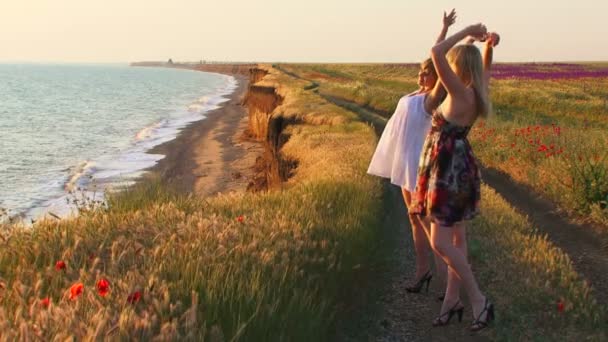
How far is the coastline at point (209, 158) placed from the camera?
832 inches

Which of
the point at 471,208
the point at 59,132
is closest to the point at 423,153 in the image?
the point at 471,208

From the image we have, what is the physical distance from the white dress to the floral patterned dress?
2.27ft

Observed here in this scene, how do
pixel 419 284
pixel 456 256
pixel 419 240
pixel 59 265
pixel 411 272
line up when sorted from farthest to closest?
1. pixel 411 272
2. pixel 419 284
3. pixel 419 240
4. pixel 456 256
5. pixel 59 265

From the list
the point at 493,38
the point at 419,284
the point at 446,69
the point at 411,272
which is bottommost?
the point at 411,272

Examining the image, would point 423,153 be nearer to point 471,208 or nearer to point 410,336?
point 471,208

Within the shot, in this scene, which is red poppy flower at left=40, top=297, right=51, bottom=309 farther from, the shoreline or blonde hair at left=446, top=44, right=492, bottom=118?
the shoreline

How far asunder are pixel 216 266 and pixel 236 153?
84.1 feet

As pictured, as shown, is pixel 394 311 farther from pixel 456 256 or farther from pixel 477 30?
pixel 477 30

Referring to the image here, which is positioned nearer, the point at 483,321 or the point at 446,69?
the point at 446,69

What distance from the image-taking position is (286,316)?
3.11 m

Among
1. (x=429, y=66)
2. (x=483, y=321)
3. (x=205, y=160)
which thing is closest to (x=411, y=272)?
(x=483, y=321)

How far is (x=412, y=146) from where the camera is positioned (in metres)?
5.25

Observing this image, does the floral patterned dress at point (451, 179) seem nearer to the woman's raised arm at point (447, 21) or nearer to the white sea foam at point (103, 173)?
the woman's raised arm at point (447, 21)

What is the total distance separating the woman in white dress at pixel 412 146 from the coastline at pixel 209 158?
9.73 m
